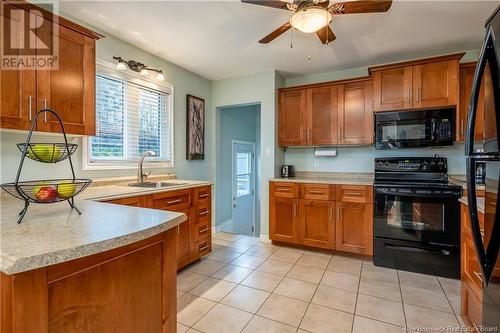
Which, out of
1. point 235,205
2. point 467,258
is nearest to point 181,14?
point 467,258

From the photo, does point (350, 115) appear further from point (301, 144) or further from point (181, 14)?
point (181, 14)

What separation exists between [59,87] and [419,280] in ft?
12.2

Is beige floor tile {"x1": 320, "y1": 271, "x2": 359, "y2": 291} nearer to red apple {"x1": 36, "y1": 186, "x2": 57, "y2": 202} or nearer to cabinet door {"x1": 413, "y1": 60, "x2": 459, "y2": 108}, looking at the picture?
cabinet door {"x1": 413, "y1": 60, "x2": 459, "y2": 108}

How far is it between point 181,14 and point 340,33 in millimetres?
1637

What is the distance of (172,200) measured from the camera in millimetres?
2561

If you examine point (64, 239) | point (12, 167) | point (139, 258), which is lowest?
point (139, 258)

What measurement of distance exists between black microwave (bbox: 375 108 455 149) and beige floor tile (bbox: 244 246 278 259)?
1973 mm

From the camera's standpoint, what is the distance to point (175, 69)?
3512 mm

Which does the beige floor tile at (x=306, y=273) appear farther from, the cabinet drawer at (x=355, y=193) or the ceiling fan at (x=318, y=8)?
the ceiling fan at (x=318, y=8)

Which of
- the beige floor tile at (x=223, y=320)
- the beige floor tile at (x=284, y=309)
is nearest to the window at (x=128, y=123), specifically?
the beige floor tile at (x=223, y=320)

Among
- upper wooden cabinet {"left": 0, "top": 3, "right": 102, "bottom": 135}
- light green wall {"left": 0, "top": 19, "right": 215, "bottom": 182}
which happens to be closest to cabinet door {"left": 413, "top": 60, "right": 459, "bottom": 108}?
light green wall {"left": 0, "top": 19, "right": 215, "bottom": 182}

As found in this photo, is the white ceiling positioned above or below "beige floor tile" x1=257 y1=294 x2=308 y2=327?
above

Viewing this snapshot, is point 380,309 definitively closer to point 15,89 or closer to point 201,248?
point 201,248

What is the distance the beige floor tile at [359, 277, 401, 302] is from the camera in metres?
2.26
